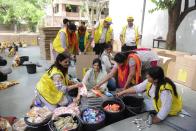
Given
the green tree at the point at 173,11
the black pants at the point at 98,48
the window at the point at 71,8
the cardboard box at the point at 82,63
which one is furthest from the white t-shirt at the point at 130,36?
the window at the point at 71,8

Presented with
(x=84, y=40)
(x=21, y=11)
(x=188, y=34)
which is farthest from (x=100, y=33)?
(x=21, y=11)

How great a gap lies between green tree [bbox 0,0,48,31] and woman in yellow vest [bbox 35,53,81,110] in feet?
31.3

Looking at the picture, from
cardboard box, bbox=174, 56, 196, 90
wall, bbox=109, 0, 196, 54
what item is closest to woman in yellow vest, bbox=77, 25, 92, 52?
cardboard box, bbox=174, 56, 196, 90

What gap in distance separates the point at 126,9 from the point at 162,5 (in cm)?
Answer: 313

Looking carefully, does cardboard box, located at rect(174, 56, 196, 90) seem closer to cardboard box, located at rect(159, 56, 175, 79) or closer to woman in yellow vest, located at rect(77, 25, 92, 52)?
cardboard box, located at rect(159, 56, 175, 79)

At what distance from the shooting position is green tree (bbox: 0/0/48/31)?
419 inches

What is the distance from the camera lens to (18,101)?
323 centimetres

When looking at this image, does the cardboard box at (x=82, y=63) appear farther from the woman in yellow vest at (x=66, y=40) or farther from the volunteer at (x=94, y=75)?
the volunteer at (x=94, y=75)

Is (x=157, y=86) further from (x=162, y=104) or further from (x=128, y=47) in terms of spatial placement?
(x=128, y=47)

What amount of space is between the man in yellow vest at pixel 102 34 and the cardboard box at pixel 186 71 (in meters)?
1.66

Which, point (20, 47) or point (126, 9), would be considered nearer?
point (126, 9)

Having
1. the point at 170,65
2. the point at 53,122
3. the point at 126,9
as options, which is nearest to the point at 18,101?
the point at 53,122

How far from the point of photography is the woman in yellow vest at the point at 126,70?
9.33ft

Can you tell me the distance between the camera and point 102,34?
4.24 m
